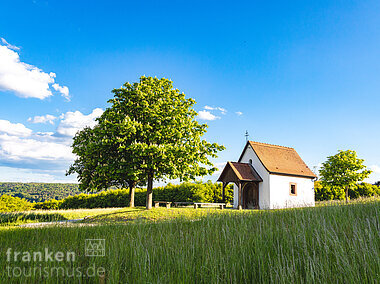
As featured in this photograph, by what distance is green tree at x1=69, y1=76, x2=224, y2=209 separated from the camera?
53.8 feet

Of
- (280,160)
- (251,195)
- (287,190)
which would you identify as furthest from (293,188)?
(251,195)

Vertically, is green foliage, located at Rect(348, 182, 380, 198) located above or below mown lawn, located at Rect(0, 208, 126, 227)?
above

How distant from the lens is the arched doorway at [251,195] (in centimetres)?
2574

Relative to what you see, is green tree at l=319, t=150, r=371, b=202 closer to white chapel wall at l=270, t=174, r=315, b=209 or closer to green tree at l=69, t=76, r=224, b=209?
white chapel wall at l=270, t=174, r=315, b=209

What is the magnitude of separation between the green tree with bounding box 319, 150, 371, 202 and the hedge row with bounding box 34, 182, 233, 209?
1165 centimetres

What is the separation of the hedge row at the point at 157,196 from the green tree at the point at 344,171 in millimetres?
11651

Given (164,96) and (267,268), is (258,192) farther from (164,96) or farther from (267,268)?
(267,268)

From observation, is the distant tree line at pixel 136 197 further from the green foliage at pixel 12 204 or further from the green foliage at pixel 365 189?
the green foliage at pixel 365 189

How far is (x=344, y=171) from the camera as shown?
2898 centimetres

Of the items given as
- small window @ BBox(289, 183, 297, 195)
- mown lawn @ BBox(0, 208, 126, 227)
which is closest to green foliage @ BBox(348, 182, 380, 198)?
small window @ BBox(289, 183, 297, 195)

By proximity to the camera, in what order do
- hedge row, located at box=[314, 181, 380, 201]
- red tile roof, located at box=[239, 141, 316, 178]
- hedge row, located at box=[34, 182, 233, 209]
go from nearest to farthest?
red tile roof, located at box=[239, 141, 316, 178]
hedge row, located at box=[34, 182, 233, 209]
hedge row, located at box=[314, 181, 380, 201]

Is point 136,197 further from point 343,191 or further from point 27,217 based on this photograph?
point 343,191

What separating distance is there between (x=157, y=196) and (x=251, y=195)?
36.9 feet

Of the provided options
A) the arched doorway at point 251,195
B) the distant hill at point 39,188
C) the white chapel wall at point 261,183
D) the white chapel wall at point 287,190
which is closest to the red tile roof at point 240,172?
the white chapel wall at point 261,183
